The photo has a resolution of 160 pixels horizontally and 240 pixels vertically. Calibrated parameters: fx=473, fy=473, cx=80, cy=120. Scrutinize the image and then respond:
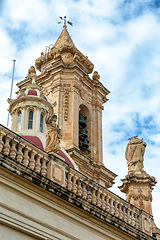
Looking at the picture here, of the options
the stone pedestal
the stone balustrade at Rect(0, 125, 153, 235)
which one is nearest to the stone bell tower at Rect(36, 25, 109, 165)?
the stone pedestal

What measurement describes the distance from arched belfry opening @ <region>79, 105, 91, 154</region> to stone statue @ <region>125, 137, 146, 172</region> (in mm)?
8242

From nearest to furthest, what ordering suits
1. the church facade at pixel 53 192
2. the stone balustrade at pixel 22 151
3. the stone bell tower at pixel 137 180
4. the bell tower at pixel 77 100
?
the church facade at pixel 53 192
the stone balustrade at pixel 22 151
the stone bell tower at pixel 137 180
the bell tower at pixel 77 100

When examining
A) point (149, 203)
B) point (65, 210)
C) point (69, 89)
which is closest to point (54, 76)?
point (69, 89)

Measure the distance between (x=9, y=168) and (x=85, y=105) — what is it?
1759cm

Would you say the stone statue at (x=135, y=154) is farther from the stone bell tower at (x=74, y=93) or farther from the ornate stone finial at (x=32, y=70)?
the ornate stone finial at (x=32, y=70)

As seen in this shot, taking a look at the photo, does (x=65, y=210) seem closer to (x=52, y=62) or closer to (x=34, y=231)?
(x=34, y=231)

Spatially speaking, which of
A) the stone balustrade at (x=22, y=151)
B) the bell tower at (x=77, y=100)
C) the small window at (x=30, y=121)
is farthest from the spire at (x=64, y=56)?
the stone balustrade at (x=22, y=151)

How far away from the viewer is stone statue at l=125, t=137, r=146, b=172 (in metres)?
16.8

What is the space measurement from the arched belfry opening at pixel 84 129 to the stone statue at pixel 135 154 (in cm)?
824

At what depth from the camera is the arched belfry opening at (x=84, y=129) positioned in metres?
25.3

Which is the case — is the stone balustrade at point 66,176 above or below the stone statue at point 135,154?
below

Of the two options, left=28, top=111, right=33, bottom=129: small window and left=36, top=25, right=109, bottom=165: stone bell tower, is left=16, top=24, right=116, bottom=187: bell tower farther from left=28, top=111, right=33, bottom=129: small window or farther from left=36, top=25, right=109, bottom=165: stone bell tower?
left=28, top=111, right=33, bottom=129: small window

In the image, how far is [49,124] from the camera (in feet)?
39.4

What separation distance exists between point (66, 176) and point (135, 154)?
6.12m
